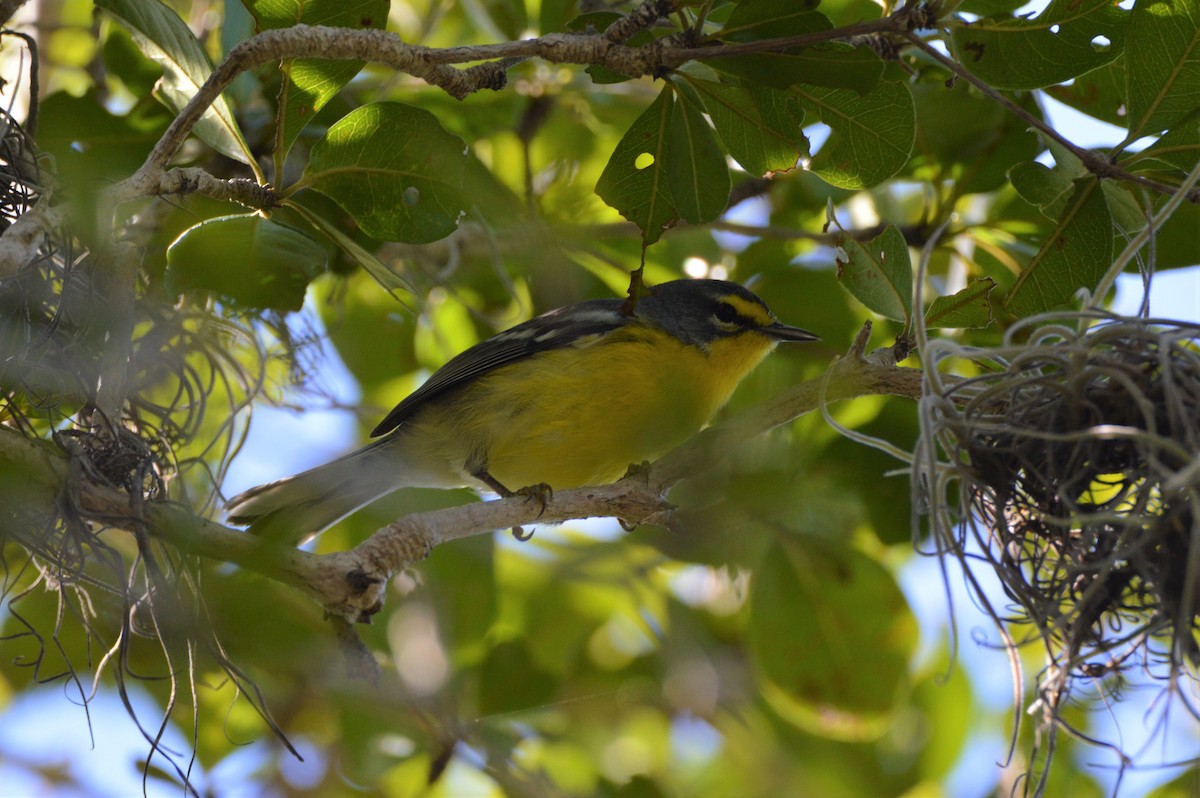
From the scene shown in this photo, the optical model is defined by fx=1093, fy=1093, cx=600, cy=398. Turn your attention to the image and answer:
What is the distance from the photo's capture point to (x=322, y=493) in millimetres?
4020

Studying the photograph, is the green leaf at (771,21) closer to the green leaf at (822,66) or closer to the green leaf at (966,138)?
the green leaf at (822,66)

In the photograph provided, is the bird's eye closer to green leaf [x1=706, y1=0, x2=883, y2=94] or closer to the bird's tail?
the bird's tail

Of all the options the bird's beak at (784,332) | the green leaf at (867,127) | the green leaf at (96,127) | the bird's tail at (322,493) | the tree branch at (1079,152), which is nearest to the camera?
the tree branch at (1079,152)

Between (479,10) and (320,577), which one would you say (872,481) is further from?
(479,10)

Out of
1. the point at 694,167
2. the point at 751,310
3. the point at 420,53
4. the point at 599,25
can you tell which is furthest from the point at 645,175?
the point at 751,310

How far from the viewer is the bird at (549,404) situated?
156 inches

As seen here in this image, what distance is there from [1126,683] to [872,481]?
4.90 feet

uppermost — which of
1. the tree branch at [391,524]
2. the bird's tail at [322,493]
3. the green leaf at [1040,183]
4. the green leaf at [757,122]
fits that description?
the green leaf at [757,122]

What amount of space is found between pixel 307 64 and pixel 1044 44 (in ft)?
5.91

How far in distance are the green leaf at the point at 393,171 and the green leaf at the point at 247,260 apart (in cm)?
20

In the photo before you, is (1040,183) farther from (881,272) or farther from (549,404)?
(549,404)

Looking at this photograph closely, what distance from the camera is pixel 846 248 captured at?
2744mm

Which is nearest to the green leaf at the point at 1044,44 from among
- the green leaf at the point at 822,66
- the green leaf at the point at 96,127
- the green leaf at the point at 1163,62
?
the green leaf at the point at 1163,62

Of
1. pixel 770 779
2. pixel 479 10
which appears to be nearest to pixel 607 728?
pixel 770 779
